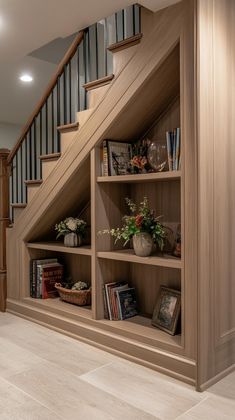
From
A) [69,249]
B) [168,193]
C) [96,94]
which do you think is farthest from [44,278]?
[96,94]

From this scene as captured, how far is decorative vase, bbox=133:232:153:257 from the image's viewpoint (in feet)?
8.75

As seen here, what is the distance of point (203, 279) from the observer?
2197mm

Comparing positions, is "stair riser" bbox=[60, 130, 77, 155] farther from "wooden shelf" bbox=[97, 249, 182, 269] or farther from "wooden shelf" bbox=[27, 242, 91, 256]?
"wooden shelf" bbox=[97, 249, 182, 269]

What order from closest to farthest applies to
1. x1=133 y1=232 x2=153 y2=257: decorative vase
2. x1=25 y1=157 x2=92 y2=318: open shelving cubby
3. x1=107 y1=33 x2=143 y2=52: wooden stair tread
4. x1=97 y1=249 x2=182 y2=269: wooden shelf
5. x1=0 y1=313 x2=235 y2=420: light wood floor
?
x1=0 y1=313 x2=235 y2=420: light wood floor
x1=97 y1=249 x2=182 y2=269: wooden shelf
x1=107 y1=33 x2=143 y2=52: wooden stair tread
x1=133 y1=232 x2=153 y2=257: decorative vase
x1=25 y1=157 x2=92 y2=318: open shelving cubby

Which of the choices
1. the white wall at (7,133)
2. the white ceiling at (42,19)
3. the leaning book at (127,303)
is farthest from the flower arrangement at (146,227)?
the white wall at (7,133)

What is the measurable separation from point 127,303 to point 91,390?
35.2 inches

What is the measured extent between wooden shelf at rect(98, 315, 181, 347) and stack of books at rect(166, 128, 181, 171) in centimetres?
112

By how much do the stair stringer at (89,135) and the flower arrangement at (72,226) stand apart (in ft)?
0.56

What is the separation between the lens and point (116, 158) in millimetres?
2920

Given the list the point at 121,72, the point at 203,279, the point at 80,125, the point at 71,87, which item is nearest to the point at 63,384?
the point at 203,279

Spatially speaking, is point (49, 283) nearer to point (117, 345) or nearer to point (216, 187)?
point (117, 345)

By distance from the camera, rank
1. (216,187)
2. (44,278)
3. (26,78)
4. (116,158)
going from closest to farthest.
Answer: (216,187) < (116,158) < (44,278) < (26,78)

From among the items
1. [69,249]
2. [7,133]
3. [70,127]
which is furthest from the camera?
[7,133]

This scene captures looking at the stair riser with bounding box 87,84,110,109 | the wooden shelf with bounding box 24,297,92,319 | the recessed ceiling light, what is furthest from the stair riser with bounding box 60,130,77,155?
the recessed ceiling light
